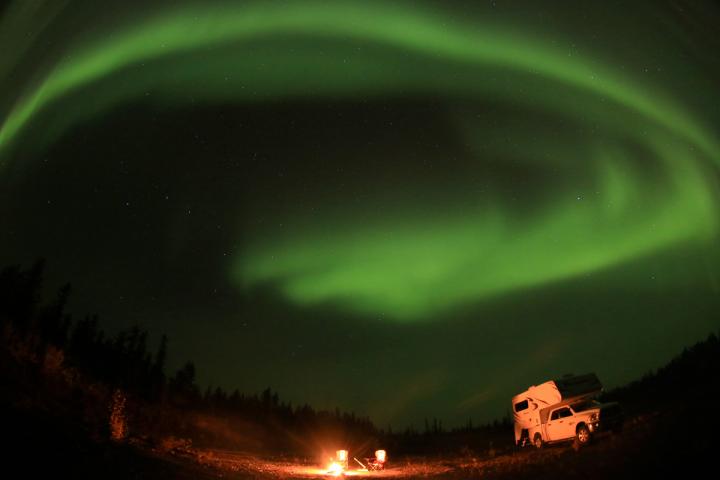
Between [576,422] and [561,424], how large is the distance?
4.67 ft

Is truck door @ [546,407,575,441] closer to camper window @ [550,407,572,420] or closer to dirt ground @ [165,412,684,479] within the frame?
camper window @ [550,407,572,420]

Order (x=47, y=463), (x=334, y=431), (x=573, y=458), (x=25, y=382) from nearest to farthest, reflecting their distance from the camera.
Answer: (x=47, y=463)
(x=573, y=458)
(x=25, y=382)
(x=334, y=431)

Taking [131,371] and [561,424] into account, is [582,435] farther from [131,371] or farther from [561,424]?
[131,371]

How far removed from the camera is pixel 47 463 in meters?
A: 15.1

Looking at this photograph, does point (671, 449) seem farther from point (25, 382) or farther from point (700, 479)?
point (25, 382)

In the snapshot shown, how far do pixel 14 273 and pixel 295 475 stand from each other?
5233 cm

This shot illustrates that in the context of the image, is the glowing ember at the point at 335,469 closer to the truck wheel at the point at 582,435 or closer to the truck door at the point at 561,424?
the truck door at the point at 561,424

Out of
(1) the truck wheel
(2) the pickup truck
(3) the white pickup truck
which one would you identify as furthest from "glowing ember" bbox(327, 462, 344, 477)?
(1) the truck wheel

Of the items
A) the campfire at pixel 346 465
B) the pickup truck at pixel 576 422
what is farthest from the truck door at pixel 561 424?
the campfire at pixel 346 465

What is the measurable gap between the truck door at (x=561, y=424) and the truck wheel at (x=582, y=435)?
62 centimetres

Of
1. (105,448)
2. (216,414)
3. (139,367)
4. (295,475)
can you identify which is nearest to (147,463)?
(105,448)

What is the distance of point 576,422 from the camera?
26688 millimetres

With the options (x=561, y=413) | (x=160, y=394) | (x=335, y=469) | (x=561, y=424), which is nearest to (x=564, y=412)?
(x=561, y=413)

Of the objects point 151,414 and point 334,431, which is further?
point 334,431
